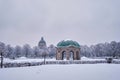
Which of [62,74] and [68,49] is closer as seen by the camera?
[62,74]

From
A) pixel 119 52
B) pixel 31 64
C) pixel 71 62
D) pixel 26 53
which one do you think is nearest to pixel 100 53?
pixel 119 52

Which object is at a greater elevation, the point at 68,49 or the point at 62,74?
the point at 68,49

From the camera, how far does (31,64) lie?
34.5 metres

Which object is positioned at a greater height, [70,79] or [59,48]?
[59,48]

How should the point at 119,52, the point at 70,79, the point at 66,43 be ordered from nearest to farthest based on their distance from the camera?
the point at 70,79 → the point at 66,43 → the point at 119,52

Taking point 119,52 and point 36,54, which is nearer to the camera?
point 119,52

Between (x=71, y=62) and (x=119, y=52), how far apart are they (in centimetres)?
5279

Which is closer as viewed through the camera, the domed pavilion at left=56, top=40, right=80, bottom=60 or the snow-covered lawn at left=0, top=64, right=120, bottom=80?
the snow-covered lawn at left=0, top=64, right=120, bottom=80

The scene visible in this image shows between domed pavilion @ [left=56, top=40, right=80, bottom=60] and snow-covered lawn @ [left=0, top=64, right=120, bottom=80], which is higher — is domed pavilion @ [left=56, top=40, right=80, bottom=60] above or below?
above

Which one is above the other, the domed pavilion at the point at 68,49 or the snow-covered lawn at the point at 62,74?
the domed pavilion at the point at 68,49

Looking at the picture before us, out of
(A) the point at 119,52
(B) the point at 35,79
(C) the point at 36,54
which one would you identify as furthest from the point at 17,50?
(B) the point at 35,79

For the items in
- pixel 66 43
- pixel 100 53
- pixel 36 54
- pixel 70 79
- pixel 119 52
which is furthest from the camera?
pixel 36 54

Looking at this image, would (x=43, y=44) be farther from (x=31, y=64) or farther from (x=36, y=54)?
(x=31, y=64)

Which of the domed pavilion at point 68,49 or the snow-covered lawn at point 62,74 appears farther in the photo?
the domed pavilion at point 68,49
